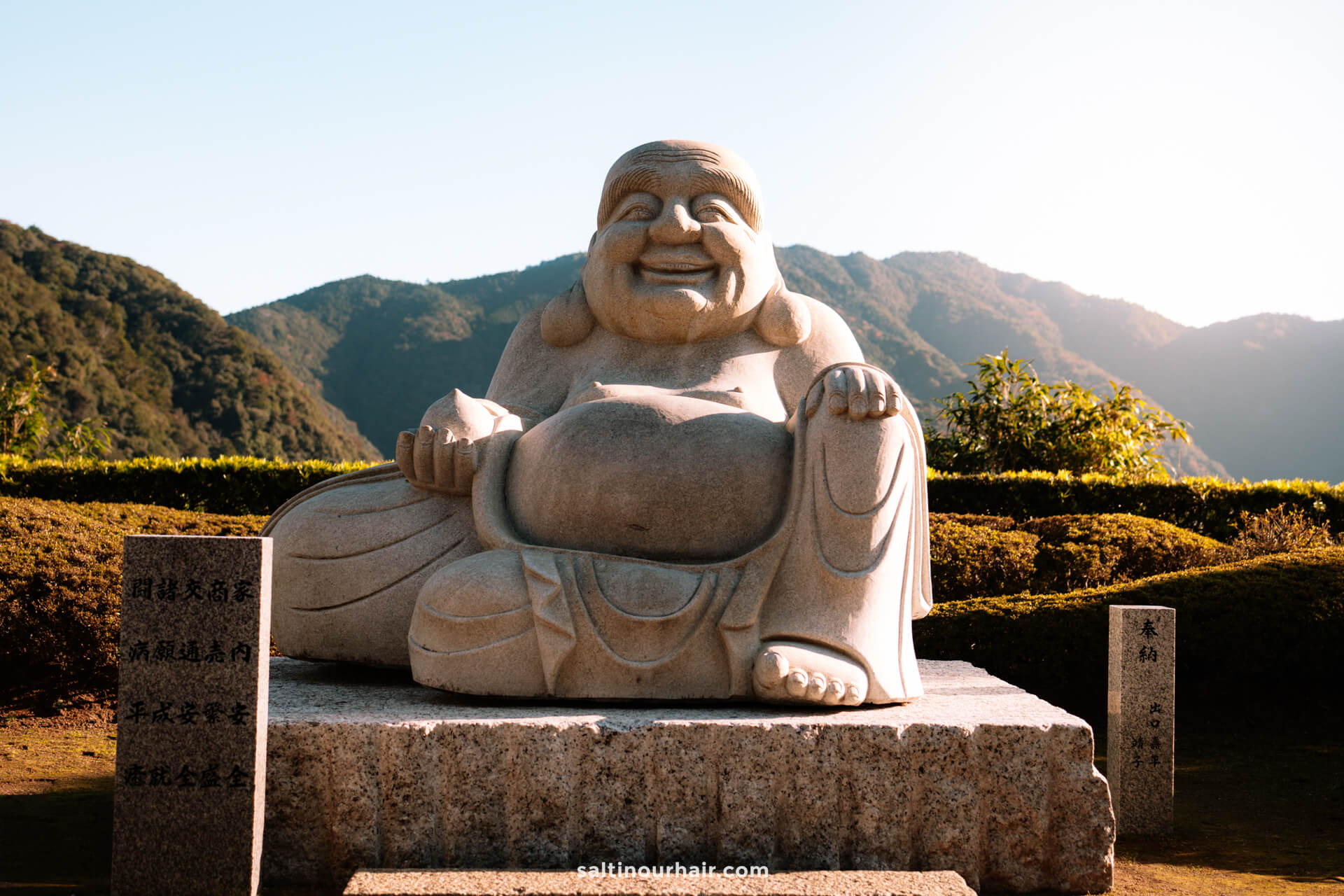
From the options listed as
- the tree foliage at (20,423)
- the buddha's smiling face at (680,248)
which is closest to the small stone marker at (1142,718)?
the buddha's smiling face at (680,248)

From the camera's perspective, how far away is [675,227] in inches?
142

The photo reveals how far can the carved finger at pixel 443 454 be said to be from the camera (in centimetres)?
339

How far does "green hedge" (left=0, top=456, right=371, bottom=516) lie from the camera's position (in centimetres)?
925

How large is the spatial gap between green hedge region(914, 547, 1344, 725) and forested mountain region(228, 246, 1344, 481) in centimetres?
2503

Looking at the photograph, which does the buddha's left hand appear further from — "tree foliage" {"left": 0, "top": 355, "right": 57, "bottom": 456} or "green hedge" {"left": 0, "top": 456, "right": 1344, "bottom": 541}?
"tree foliage" {"left": 0, "top": 355, "right": 57, "bottom": 456}

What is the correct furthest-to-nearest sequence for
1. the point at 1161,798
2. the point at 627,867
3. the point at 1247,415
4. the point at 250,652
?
the point at 1247,415 < the point at 1161,798 < the point at 627,867 < the point at 250,652

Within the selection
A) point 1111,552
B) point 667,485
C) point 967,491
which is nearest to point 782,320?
point 667,485

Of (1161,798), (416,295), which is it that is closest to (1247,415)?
(416,295)

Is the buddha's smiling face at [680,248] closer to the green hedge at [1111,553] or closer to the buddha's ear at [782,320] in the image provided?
the buddha's ear at [782,320]

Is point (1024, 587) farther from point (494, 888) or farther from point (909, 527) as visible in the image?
point (494, 888)

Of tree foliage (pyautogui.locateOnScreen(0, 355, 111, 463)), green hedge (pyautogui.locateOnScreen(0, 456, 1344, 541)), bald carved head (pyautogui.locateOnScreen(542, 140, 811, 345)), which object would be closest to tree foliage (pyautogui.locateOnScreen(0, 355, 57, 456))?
tree foliage (pyautogui.locateOnScreen(0, 355, 111, 463))

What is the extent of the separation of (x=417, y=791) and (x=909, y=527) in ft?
Result: 5.35

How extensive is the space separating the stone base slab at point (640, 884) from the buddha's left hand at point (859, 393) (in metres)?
1.25

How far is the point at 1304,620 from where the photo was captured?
555 centimetres
